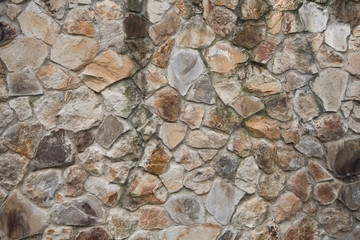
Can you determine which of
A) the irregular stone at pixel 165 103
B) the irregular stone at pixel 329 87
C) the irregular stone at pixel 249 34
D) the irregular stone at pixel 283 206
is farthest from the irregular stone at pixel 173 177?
the irregular stone at pixel 329 87

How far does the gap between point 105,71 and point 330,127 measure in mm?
1433

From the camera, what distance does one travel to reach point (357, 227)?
223 cm

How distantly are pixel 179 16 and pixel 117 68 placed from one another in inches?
19.5

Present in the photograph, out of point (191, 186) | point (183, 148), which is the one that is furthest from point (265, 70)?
point (191, 186)

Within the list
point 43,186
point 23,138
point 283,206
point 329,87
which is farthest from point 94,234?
point 329,87

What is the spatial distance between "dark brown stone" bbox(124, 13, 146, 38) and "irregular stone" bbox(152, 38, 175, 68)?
130 mm

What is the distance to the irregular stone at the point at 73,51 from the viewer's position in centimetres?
197

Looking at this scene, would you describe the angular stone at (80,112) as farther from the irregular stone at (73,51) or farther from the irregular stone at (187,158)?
Answer: the irregular stone at (187,158)

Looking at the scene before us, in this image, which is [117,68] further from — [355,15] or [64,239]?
[355,15]

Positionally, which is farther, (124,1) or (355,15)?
(355,15)

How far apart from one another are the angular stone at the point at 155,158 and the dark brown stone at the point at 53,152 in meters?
0.43

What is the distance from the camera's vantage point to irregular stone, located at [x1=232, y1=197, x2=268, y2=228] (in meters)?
2.12

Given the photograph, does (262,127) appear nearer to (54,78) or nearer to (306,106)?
(306,106)

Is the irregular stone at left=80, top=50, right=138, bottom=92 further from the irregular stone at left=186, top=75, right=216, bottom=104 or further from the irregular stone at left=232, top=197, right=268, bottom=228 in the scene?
the irregular stone at left=232, top=197, right=268, bottom=228
